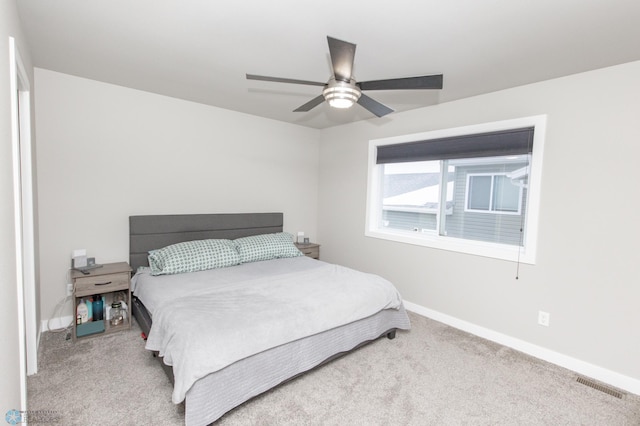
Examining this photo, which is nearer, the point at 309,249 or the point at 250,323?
the point at 250,323

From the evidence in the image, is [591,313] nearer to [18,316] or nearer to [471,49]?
[471,49]

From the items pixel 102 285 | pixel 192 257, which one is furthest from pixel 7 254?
pixel 192 257

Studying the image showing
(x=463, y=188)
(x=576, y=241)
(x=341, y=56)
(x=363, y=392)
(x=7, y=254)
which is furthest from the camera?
(x=463, y=188)

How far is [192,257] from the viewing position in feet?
10.7

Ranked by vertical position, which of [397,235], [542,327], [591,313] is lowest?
[542,327]

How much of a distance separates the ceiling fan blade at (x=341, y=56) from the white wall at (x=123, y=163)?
2514 mm

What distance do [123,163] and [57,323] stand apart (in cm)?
173

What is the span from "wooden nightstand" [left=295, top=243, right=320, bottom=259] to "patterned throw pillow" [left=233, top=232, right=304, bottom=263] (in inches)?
12.9

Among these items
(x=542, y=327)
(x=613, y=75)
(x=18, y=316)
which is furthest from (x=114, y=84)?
(x=542, y=327)

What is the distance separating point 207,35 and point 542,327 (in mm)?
3709

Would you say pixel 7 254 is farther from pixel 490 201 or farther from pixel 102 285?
pixel 490 201

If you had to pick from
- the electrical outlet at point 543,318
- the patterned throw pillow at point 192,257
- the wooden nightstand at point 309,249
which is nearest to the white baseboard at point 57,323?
the patterned throw pillow at point 192,257

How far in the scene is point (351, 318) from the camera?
8.46 ft

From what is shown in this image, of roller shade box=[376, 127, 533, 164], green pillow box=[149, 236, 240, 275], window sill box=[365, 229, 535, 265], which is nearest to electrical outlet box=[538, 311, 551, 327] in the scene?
window sill box=[365, 229, 535, 265]
